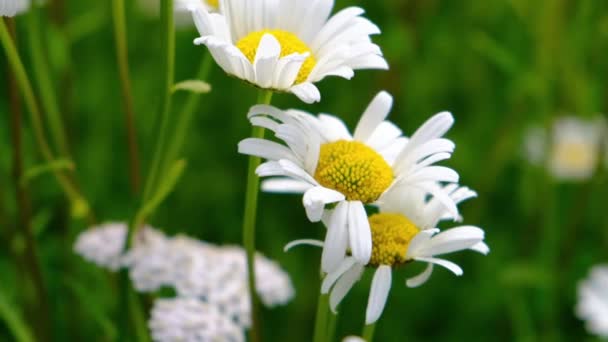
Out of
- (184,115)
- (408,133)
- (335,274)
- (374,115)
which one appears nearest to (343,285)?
(335,274)

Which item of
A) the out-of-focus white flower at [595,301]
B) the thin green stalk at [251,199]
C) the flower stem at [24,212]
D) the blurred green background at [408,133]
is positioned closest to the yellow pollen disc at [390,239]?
the thin green stalk at [251,199]

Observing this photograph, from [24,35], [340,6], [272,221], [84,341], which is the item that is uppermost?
[340,6]

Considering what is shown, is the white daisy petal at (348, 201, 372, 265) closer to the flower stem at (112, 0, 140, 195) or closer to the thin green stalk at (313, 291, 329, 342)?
the thin green stalk at (313, 291, 329, 342)

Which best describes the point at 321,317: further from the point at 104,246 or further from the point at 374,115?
the point at 104,246

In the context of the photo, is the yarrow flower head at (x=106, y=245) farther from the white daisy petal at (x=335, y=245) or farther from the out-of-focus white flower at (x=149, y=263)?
the white daisy petal at (x=335, y=245)

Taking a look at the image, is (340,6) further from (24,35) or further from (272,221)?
(24,35)

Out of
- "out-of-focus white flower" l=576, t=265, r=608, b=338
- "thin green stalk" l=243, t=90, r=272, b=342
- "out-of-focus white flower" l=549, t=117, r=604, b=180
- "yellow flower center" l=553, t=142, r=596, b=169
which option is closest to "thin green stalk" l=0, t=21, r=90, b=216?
"thin green stalk" l=243, t=90, r=272, b=342

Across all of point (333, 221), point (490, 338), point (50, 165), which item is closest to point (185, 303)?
point (50, 165)
